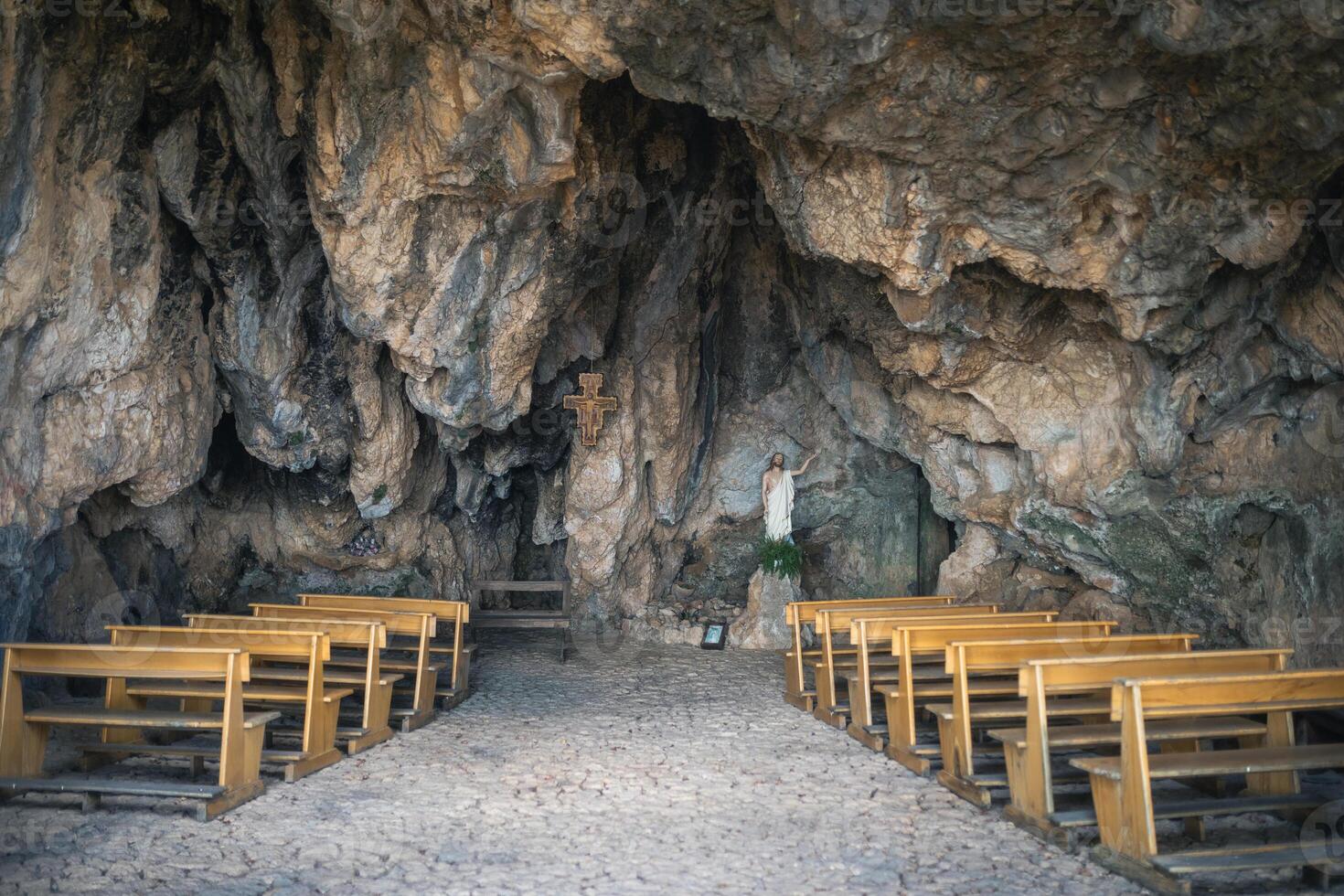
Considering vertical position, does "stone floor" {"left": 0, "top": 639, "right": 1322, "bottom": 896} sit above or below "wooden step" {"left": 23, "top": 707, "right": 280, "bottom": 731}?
below

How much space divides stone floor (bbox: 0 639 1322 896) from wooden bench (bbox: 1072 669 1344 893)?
19 centimetres

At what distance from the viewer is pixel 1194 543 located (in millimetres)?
9125

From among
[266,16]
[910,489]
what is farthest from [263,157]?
[910,489]

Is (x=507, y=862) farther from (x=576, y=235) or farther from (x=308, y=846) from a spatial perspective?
(x=576, y=235)

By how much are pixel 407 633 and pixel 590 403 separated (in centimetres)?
440

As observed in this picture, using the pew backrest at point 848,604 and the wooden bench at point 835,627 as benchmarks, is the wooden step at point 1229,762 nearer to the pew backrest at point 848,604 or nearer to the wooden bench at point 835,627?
the wooden bench at point 835,627

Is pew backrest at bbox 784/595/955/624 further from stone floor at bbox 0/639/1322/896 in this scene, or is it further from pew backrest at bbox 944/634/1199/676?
pew backrest at bbox 944/634/1199/676

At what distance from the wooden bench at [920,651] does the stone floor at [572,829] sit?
0.19m

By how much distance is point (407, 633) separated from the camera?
8.73 m

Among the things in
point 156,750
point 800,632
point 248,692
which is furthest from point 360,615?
point 800,632

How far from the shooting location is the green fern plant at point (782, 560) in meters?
12.5
